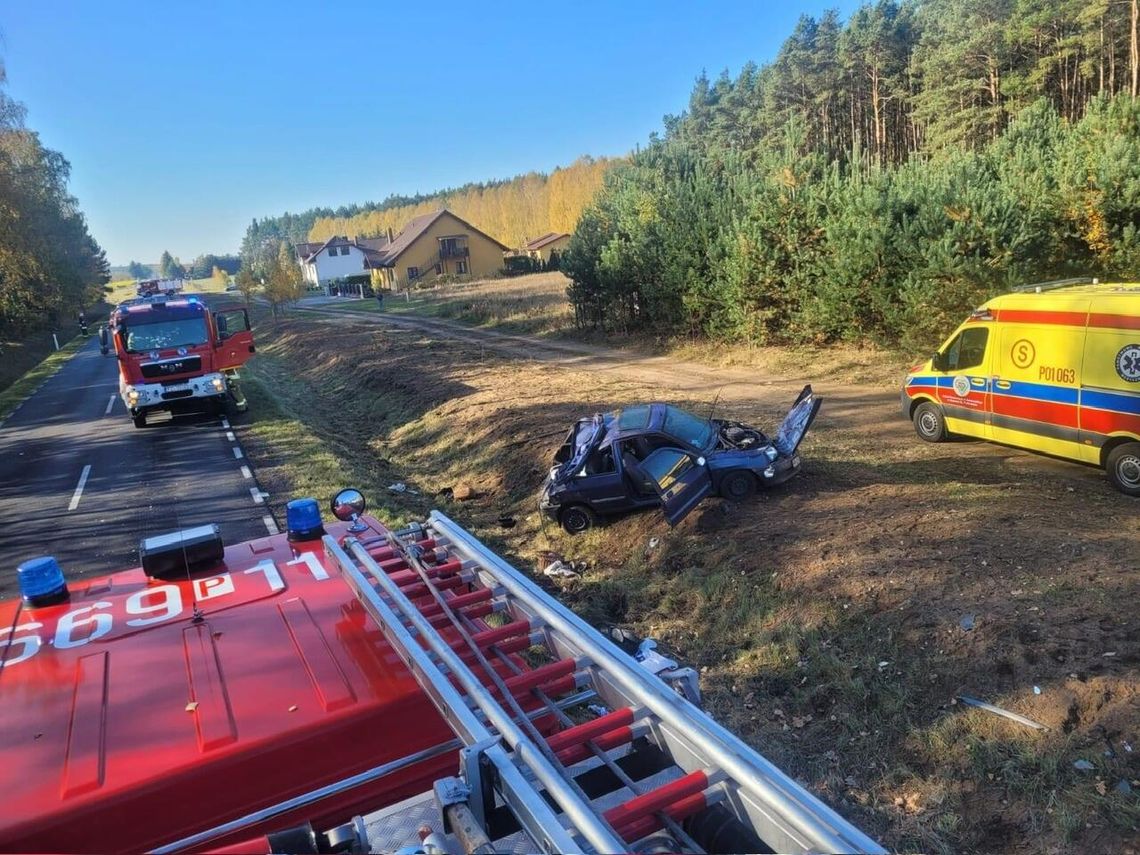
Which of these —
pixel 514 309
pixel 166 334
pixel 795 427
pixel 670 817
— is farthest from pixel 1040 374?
pixel 514 309

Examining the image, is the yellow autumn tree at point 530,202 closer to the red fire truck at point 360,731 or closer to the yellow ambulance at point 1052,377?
the yellow ambulance at point 1052,377

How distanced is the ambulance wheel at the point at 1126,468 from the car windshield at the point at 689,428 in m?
5.05

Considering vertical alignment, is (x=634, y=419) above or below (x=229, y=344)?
below

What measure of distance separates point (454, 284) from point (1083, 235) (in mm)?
58481

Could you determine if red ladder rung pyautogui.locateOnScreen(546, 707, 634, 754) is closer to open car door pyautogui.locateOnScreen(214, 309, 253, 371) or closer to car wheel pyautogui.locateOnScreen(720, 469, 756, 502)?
car wheel pyautogui.locateOnScreen(720, 469, 756, 502)

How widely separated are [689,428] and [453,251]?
71.1 m

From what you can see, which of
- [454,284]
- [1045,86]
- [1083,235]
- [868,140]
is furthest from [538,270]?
[1083,235]

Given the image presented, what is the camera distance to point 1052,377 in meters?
10.3

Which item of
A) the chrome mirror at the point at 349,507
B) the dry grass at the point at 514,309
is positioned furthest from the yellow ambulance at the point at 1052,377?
the dry grass at the point at 514,309

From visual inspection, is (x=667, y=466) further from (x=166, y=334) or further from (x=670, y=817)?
(x=166, y=334)

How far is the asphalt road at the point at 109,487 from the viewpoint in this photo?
1023 centimetres

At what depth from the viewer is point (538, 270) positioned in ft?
261

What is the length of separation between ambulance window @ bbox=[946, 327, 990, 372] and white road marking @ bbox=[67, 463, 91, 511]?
47.2 ft

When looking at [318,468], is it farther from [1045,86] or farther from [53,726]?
[1045,86]
